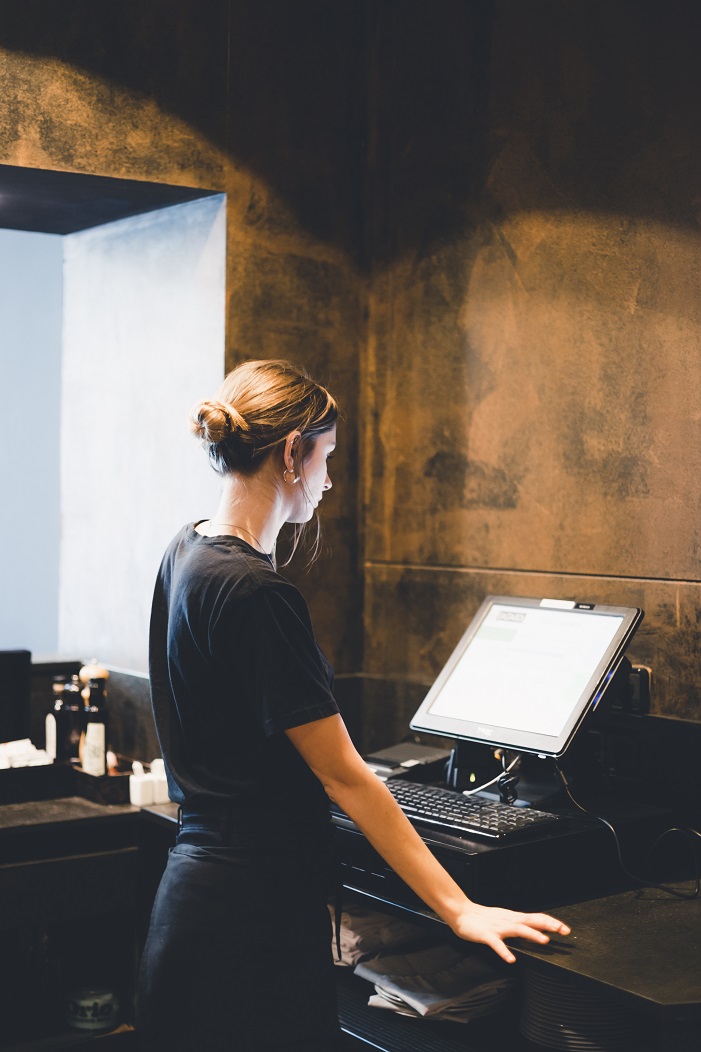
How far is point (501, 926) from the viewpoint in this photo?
175cm

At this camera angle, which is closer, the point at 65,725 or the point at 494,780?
the point at 494,780

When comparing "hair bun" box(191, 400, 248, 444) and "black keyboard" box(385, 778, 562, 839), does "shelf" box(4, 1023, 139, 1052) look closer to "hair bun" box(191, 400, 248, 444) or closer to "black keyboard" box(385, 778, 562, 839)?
"black keyboard" box(385, 778, 562, 839)

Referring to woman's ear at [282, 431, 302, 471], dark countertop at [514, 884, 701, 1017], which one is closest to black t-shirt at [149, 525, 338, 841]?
woman's ear at [282, 431, 302, 471]

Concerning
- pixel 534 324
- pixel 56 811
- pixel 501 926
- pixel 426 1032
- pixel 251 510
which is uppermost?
pixel 534 324

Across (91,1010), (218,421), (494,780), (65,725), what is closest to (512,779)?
(494,780)

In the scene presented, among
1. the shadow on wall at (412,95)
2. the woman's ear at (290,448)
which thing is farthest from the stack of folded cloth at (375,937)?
the shadow on wall at (412,95)

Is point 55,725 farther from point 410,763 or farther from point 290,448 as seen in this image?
point 290,448

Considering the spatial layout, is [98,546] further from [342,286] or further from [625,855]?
[625,855]

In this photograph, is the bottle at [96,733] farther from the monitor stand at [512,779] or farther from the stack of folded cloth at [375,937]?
the monitor stand at [512,779]

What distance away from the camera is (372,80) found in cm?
314

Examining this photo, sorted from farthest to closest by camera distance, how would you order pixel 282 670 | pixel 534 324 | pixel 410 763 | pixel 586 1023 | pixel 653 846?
pixel 534 324
pixel 410 763
pixel 653 846
pixel 586 1023
pixel 282 670

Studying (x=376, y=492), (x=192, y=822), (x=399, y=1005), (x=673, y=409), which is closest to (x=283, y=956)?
(x=192, y=822)

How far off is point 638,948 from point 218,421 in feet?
3.39

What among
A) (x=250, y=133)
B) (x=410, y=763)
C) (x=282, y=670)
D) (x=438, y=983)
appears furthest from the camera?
(x=250, y=133)
